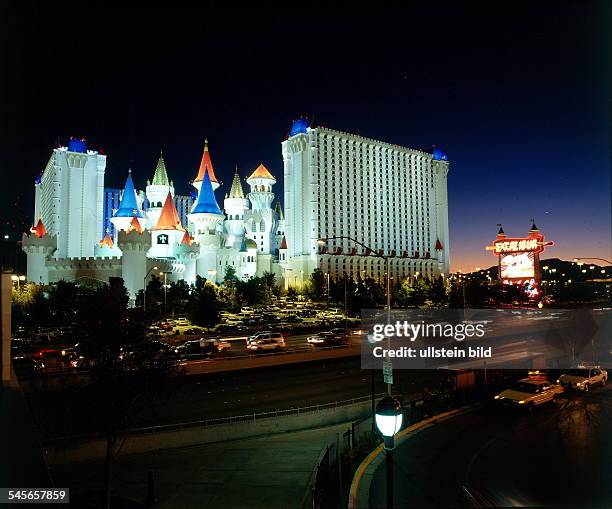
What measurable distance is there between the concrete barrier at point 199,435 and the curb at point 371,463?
299cm

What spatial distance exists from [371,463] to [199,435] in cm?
579

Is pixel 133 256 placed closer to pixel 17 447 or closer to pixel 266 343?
pixel 266 343

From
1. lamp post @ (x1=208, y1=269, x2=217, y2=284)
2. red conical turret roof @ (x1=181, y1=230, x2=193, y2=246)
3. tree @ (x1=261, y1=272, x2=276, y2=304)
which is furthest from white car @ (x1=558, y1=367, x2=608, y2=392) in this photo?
lamp post @ (x1=208, y1=269, x2=217, y2=284)

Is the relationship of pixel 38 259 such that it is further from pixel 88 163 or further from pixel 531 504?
pixel 531 504

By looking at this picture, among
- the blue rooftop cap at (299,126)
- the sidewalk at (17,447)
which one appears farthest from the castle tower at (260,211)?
the sidewalk at (17,447)

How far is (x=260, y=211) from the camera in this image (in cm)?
8812

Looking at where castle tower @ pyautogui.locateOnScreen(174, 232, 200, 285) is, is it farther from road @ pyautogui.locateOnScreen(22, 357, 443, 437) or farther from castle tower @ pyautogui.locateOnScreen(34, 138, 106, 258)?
road @ pyautogui.locateOnScreen(22, 357, 443, 437)

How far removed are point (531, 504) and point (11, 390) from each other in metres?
8.51

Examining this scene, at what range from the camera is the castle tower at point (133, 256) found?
172 ft

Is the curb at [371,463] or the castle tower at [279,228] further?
the castle tower at [279,228]

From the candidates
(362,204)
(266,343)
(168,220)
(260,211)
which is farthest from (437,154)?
(266,343)

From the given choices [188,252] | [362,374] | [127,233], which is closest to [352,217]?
[188,252]

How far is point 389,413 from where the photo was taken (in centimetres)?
698

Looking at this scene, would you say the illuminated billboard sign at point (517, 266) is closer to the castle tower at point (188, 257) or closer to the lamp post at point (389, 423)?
the castle tower at point (188, 257)
